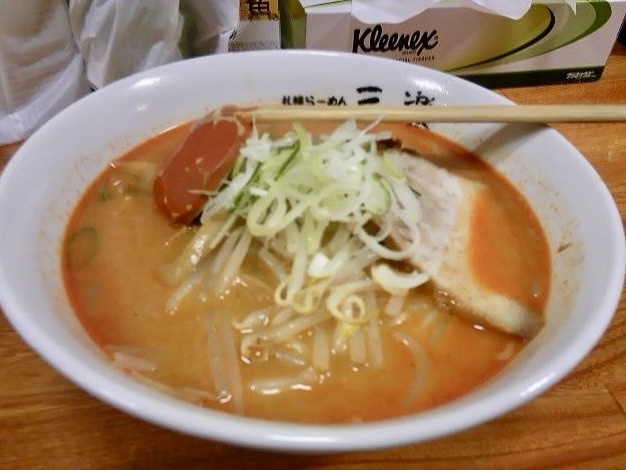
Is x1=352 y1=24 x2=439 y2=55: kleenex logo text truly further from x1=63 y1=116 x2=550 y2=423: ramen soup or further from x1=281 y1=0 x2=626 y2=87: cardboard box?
x1=63 y1=116 x2=550 y2=423: ramen soup

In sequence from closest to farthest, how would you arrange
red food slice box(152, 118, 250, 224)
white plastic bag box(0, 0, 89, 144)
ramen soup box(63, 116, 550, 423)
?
1. ramen soup box(63, 116, 550, 423)
2. red food slice box(152, 118, 250, 224)
3. white plastic bag box(0, 0, 89, 144)

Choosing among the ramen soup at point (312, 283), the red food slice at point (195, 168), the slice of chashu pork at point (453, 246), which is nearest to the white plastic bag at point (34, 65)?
the ramen soup at point (312, 283)

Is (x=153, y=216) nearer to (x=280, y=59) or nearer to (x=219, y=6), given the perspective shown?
(x=280, y=59)

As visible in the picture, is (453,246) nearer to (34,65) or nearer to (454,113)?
(454,113)

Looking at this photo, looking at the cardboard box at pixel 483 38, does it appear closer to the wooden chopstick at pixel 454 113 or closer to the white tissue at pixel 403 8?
the white tissue at pixel 403 8

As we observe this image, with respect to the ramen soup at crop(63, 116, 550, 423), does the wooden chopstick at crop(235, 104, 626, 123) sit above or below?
above

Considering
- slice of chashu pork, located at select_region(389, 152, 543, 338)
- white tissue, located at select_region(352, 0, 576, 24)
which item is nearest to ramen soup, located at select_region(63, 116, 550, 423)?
slice of chashu pork, located at select_region(389, 152, 543, 338)
